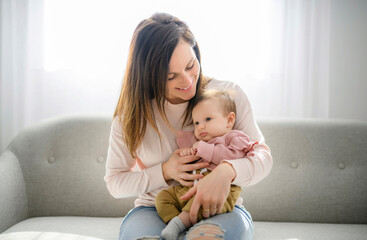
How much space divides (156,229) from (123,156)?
0.36m

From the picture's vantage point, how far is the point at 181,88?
1.38 m

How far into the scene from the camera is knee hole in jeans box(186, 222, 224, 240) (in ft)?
3.67

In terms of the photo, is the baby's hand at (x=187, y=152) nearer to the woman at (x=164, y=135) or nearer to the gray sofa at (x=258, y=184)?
the woman at (x=164, y=135)

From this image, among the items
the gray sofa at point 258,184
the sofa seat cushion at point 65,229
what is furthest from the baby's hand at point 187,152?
the gray sofa at point 258,184

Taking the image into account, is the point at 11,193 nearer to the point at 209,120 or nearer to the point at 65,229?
the point at 65,229

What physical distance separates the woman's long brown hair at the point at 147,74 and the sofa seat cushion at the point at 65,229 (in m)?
0.45

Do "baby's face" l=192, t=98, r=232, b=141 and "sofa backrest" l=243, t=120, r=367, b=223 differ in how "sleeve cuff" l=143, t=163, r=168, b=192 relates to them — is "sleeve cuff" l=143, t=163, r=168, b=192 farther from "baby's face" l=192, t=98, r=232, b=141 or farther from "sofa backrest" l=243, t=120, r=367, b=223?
"sofa backrest" l=243, t=120, r=367, b=223

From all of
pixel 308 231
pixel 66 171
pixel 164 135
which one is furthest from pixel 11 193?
pixel 308 231

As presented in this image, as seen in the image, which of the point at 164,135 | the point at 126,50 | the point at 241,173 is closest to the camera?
the point at 241,173

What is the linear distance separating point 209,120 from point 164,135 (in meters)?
0.21

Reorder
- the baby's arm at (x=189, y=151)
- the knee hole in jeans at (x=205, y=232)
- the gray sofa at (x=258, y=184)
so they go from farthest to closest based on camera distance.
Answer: the gray sofa at (x=258, y=184) < the baby's arm at (x=189, y=151) < the knee hole in jeans at (x=205, y=232)

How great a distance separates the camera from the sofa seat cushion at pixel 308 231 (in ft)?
5.32

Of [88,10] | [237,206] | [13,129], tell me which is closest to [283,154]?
[237,206]

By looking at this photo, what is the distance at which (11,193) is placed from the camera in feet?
6.02
